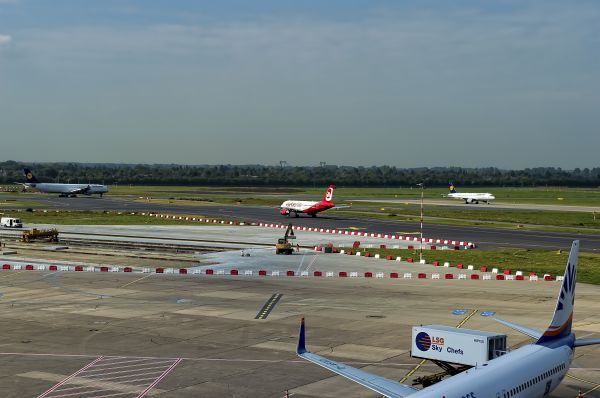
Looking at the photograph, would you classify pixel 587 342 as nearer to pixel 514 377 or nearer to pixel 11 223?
pixel 514 377

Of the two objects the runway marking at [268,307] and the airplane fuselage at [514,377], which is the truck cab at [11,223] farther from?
the airplane fuselage at [514,377]

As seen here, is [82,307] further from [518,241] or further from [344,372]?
[518,241]

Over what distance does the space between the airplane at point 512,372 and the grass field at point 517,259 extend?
37.5 m

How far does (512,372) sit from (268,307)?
28701 mm

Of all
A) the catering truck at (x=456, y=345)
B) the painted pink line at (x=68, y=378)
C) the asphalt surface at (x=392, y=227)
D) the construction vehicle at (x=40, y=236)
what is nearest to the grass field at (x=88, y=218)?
the asphalt surface at (x=392, y=227)

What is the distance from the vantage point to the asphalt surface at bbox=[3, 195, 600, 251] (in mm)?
100750

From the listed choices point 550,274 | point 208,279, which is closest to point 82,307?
point 208,279

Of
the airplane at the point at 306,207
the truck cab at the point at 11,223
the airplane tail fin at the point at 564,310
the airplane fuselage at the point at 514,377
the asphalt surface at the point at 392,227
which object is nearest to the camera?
the airplane fuselage at the point at 514,377

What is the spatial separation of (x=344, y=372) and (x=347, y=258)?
57.0 m

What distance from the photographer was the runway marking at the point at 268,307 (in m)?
49.1

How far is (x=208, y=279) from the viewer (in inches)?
2584

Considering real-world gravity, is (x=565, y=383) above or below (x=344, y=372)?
below

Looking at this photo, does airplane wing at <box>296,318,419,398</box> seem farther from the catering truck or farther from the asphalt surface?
the asphalt surface

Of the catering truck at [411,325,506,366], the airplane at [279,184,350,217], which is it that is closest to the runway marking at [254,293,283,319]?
the catering truck at [411,325,506,366]
